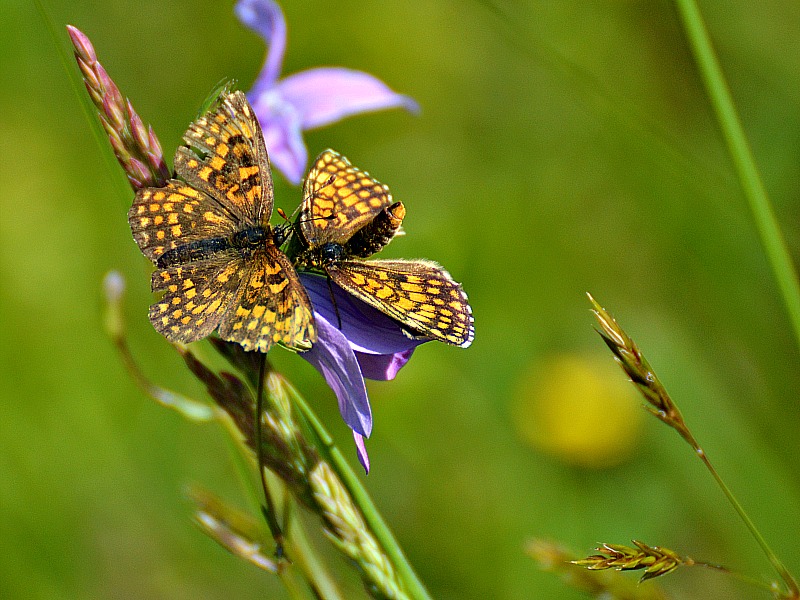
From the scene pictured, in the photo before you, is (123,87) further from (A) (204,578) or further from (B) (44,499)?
(A) (204,578)

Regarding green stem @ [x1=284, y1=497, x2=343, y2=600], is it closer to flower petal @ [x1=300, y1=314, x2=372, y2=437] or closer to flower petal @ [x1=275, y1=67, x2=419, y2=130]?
flower petal @ [x1=300, y1=314, x2=372, y2=437]

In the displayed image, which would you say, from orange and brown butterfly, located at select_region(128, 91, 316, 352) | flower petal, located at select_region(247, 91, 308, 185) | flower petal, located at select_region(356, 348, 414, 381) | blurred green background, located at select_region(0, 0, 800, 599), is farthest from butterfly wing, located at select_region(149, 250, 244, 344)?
blurred green background, located at select_region(0, 0, 800, 599)

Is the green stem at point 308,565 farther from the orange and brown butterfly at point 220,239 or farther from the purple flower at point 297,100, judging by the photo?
the purple flower at point 297,100

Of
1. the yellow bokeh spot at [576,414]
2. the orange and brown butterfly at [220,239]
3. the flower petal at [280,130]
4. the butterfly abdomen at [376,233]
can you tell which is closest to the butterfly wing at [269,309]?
the orange and brown butterfly at [220,239]

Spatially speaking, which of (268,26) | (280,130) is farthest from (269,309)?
(268,26)

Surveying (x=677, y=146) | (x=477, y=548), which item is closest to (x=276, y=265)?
(x=677, y=146)

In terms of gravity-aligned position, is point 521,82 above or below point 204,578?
above

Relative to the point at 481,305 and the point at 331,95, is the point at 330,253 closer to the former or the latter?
the point at 331,95
